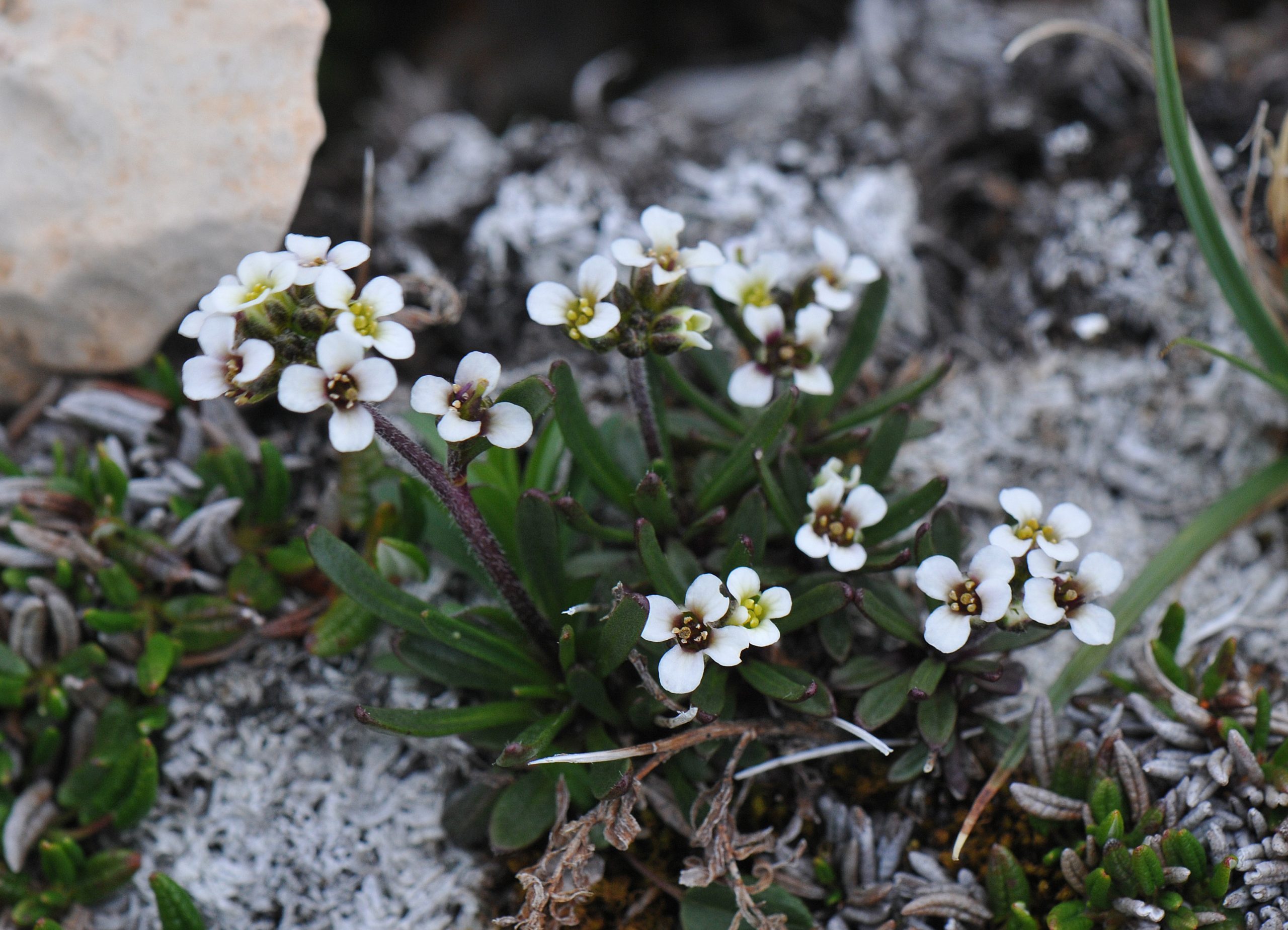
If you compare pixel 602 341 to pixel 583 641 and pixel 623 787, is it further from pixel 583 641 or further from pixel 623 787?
pixel 623 787

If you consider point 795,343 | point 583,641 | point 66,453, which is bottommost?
point 66,453

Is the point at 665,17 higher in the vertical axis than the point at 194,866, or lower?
higher

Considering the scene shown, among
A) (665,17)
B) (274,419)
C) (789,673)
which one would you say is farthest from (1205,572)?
A: (665,17)

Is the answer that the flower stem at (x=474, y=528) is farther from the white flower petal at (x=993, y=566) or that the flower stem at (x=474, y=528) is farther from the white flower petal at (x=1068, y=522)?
the white flower petal at (x=1068, y=522)

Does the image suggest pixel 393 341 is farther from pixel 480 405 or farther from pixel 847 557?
pixel 847 557

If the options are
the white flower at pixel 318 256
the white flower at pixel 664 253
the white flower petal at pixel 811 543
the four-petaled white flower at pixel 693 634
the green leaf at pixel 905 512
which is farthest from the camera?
the green leaf at pixel 905 512

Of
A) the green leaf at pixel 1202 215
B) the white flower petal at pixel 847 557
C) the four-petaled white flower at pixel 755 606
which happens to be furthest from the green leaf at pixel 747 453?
the green leaf at pixel 1202 215
